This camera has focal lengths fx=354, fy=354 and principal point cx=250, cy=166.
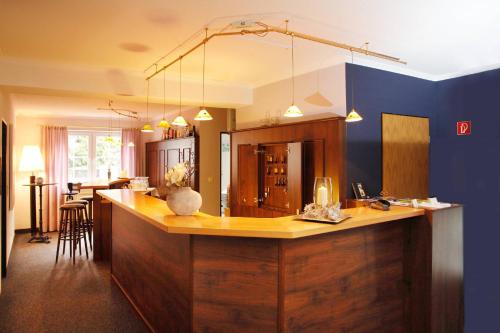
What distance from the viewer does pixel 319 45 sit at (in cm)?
383

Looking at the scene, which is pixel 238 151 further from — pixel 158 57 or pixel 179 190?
pixel 179 190

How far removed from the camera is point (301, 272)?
2.33 metres

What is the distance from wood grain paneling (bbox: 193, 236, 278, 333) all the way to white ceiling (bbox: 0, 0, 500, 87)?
6.12 feet

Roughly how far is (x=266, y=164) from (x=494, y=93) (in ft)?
10.2

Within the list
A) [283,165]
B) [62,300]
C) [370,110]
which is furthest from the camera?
[283,165]

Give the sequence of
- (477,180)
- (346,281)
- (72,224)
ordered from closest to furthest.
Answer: (346,281) < (477,180) < (72,224)

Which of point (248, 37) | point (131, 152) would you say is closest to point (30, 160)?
point (131, 152)

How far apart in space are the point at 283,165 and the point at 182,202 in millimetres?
2514

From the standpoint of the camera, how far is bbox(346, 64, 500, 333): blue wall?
435cm

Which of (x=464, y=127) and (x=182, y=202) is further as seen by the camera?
(x=464, y=127)

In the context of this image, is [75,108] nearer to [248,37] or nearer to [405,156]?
[248,37]

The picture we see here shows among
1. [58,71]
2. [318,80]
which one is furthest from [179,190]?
[58,71]

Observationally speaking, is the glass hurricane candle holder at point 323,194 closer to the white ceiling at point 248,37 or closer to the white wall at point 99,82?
the white ceiling at point 248,37

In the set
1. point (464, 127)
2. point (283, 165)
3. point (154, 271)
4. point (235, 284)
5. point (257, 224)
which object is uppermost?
point (464, 127)
